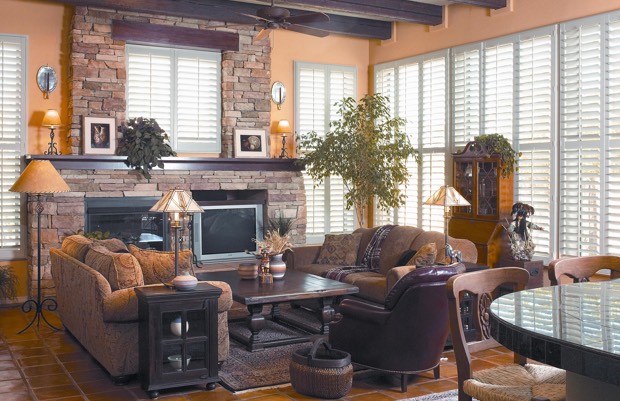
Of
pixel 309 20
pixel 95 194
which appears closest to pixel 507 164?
pixel 309 20

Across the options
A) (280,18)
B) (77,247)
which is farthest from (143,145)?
(280,18)

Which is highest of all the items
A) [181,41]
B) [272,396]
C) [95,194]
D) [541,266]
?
[181,41]

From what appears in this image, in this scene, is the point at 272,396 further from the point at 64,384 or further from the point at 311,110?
the point at 311,110

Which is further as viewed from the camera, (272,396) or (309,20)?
(309,20)

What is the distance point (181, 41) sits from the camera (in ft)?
28.8

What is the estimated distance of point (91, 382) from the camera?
5.20 m

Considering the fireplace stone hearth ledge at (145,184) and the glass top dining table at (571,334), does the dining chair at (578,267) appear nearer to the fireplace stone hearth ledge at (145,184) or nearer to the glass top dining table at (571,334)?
the glass top dining table at (571,334)

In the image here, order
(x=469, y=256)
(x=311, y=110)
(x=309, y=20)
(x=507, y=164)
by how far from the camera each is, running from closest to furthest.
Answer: (x=309, y=20) → (x=469, y=256) → (x=507, y=164) → (x=311, y=110)

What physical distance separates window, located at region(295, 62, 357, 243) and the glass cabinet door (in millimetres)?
2572

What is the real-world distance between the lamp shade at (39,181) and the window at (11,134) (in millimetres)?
1517

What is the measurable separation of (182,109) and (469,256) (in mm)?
4090

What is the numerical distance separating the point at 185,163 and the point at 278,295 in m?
3.39

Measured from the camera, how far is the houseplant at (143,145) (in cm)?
830

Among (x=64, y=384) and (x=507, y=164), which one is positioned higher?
(x=507, y=164)
